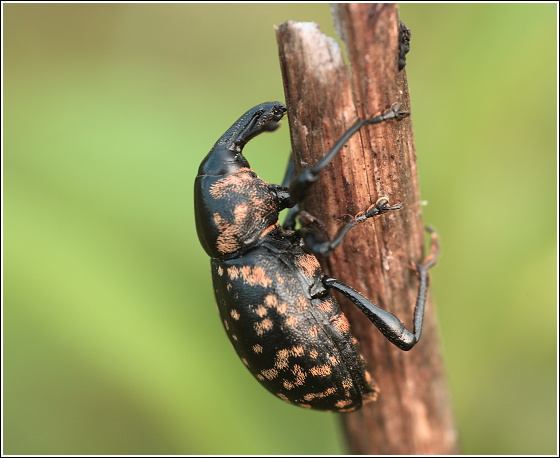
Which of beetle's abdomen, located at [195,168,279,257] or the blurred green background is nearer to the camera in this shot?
beetle's abdomen, located at [195,168,279,257]

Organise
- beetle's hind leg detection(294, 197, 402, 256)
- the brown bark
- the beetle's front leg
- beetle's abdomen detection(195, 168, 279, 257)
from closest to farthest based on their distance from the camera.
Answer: the brown bark < the beetle's front leg < beetle's hind leg detection(294, 197, 402, 256) < beetle's abdomen detection(195, 168, 279, 257)

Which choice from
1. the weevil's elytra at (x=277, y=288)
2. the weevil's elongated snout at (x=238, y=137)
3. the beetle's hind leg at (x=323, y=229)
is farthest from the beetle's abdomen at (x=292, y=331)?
the weevil's elongated snout at (x=238, y=137)

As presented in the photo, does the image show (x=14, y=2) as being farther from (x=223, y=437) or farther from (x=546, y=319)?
(x=546, y=319)

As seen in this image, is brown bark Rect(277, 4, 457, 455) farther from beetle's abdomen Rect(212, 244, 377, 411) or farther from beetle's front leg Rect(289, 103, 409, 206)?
beetle's abdomen Rect(212, 244, 377, 411)

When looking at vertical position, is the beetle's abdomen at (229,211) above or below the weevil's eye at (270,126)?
below

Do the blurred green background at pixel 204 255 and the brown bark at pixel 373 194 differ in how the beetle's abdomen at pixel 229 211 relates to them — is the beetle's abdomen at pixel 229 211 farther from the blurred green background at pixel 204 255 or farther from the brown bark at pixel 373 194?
the blurred green background at pixel 204 255

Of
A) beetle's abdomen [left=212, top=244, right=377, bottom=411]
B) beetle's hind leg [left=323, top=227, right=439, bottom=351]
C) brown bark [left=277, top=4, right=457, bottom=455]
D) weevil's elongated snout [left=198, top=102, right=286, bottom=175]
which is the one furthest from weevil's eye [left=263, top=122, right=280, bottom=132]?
beetle's hind leg [left=323, top=227, right=439, bottom=351]

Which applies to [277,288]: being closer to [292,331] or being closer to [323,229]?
[292,331]
